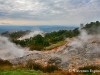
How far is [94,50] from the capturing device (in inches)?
1296

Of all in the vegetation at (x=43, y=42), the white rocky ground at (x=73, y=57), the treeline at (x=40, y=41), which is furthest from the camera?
the vegetation at (x=43, y=42)

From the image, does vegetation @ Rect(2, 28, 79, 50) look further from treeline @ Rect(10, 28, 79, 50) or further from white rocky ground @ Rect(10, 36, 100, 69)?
white rocky ground @ Rect(10, 36, 100, 69)

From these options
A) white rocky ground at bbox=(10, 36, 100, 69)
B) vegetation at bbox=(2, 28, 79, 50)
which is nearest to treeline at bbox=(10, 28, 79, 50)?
vegetation at bbox=(2, 28, 79, 50)

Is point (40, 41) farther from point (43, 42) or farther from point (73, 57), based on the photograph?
point (73, 57)

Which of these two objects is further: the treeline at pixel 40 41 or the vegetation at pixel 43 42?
the vegetation at pixel 43 42

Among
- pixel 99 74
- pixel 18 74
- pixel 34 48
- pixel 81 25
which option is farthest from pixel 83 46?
pixel 81 25

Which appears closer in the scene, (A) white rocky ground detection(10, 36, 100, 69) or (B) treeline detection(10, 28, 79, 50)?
(A) white rocky ground detection(10, 36, 100, 69)

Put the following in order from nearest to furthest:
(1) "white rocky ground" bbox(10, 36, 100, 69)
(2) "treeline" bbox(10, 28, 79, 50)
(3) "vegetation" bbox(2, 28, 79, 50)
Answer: (1) "white rocky ground" bbox(10, 36, 100, 69) → (2) "treeline" bbox(10, 28, 79, 50) → (3) "vegetation" bbox(2, 28, 79, 50)

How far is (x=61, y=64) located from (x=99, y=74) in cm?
777

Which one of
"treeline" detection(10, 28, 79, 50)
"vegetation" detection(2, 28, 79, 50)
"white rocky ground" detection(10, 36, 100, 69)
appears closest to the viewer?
"white rocky ground" detection(10, 36, 100, 69)

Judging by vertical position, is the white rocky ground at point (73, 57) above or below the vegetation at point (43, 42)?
below

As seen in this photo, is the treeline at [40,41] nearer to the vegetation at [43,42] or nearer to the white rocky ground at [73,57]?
the vegetation at [43,42]

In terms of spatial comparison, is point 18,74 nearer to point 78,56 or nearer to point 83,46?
point 78,56

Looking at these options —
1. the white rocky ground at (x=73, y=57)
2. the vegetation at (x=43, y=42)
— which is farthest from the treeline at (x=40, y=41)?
the white rocky ground at (x=73, y=57)
